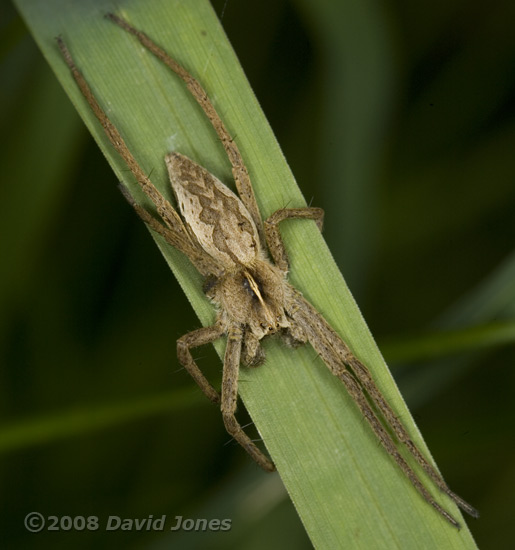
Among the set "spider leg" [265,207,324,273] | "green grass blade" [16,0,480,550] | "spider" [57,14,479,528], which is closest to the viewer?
"green grass blade" [16,0,480,550]

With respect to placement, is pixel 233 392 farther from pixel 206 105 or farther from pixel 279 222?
pixel 206 105

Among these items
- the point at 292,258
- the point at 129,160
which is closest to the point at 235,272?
the point at 292,258

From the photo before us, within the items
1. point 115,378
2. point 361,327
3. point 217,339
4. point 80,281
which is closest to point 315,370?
point 361,327

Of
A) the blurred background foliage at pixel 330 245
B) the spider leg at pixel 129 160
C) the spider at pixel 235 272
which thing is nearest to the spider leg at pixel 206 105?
the spider at pixel 235 272

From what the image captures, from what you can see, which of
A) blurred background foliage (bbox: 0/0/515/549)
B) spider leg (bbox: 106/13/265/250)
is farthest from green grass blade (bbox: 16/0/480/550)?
blurred background foliage (bbox: 0/0/515/549)

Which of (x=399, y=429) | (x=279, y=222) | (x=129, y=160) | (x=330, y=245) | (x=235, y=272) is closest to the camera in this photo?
(x=399, y=429)

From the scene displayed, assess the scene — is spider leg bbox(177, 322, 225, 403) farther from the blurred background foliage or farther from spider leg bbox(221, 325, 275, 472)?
the blurred background foliage

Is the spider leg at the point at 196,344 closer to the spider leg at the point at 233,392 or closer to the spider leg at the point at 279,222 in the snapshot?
the spider leg at the point at 233,392
